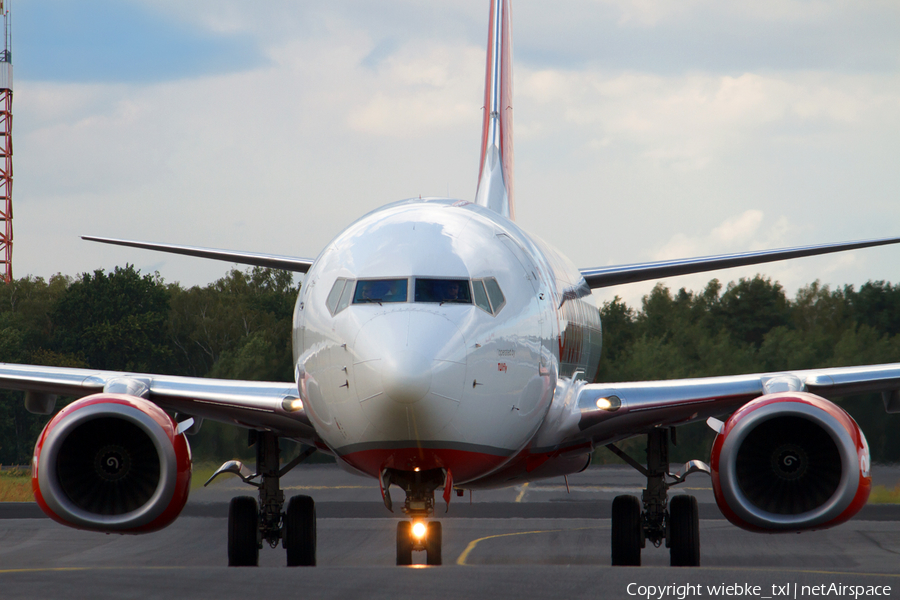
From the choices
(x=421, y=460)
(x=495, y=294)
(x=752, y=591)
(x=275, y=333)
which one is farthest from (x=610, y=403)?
(x=275, y=333)

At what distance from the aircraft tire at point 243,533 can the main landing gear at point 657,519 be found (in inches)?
170

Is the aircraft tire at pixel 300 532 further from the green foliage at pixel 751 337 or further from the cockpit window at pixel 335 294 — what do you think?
the green foliage at pixel 751 337

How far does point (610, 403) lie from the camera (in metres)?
11.8

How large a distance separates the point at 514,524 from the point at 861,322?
23.8 metres

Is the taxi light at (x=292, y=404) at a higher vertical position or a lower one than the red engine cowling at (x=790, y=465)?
higher

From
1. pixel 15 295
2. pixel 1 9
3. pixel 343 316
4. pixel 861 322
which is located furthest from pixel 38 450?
pixel 15 295

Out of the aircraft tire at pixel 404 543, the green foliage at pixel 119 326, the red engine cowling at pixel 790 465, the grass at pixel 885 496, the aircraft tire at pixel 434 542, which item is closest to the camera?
the red engine cowling at pixel 790 465

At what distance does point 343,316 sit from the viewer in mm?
9094

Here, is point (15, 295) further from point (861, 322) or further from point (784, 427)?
point (784, 427)

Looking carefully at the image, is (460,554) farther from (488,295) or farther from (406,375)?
(406,375)

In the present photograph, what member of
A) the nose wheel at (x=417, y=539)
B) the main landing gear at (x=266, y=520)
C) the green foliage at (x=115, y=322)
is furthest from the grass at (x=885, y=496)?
the green foliage at (x=115, y=322)

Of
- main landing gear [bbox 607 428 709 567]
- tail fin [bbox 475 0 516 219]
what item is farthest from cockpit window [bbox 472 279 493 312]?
tail fin [bbox 475 0 516 219]

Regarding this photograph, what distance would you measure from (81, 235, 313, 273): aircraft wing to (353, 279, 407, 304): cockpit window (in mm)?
4889

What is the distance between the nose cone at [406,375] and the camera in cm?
830
